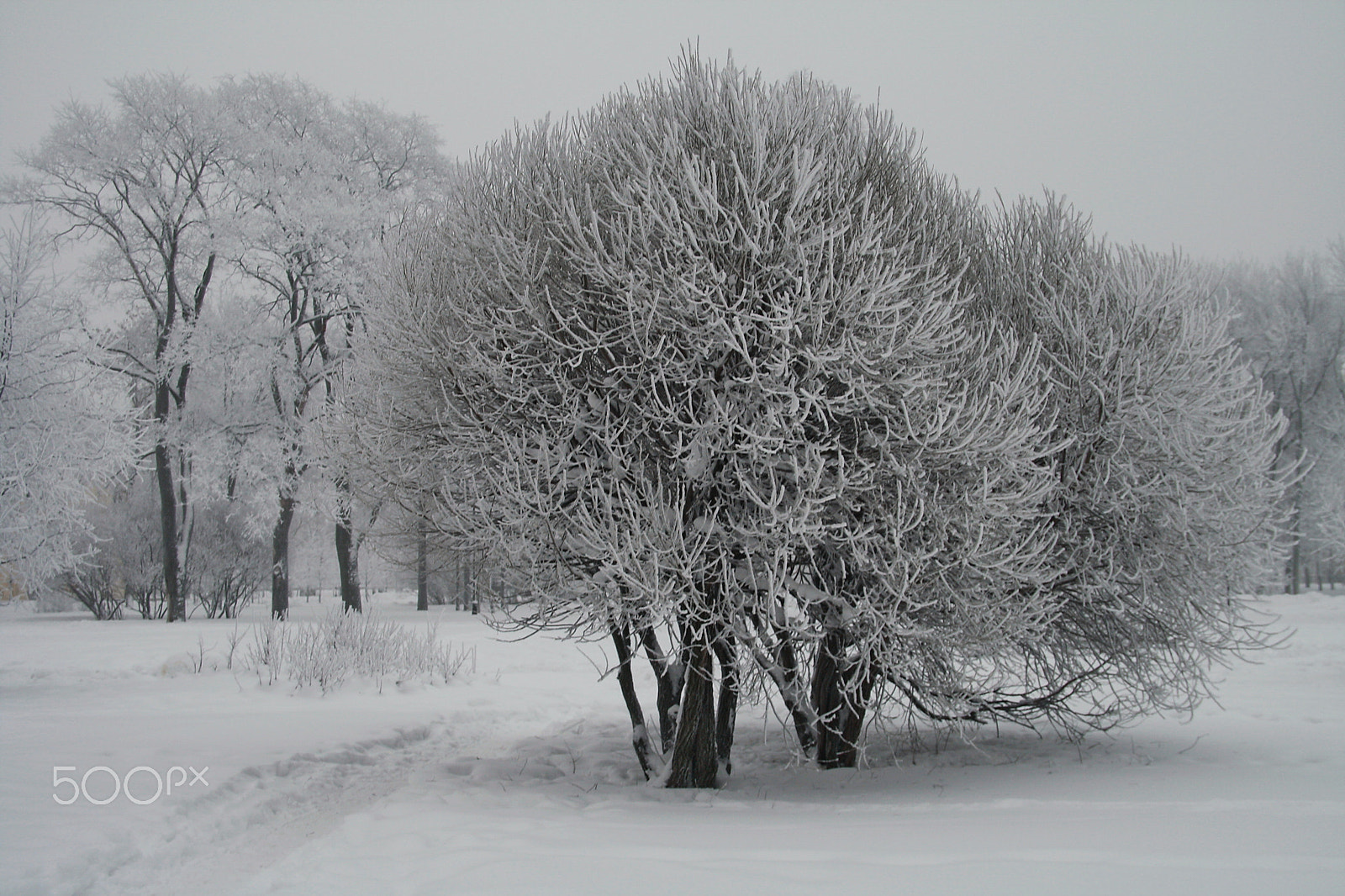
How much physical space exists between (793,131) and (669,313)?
1.79 meters

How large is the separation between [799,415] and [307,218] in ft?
52.0

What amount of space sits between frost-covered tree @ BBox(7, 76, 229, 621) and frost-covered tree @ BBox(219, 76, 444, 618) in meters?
1.06

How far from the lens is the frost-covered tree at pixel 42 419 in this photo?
1045 cm

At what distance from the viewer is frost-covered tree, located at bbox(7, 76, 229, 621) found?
735 inches

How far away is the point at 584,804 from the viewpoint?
6590 mm

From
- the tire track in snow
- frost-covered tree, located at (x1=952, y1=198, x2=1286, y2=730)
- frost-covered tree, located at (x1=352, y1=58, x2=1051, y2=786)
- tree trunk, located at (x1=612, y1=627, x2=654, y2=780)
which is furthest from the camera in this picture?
tree trunk, located at (x1=612, y1=627, x2=654, y2=780)

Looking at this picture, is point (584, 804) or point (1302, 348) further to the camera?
point (1302, 348)

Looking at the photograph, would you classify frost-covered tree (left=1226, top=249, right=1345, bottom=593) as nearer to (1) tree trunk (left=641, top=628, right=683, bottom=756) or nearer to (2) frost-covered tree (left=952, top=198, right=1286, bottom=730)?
(2) frost-covered tree (left=952, top=198, right=1286, bottom=730)

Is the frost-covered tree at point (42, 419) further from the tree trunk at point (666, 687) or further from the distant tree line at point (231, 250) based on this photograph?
the tree trunk at point (666, 687)

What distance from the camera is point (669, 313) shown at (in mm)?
5953

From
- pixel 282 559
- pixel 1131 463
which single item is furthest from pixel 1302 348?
pixel 282 559

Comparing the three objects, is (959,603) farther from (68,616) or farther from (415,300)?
(68,616)

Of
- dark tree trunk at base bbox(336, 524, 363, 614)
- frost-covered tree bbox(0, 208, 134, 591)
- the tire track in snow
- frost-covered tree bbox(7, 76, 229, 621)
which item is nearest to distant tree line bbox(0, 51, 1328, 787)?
frost-covered tree bbox(0, 208, 134, 591)

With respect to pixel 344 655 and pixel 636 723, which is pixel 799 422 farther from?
pixel 344 655
